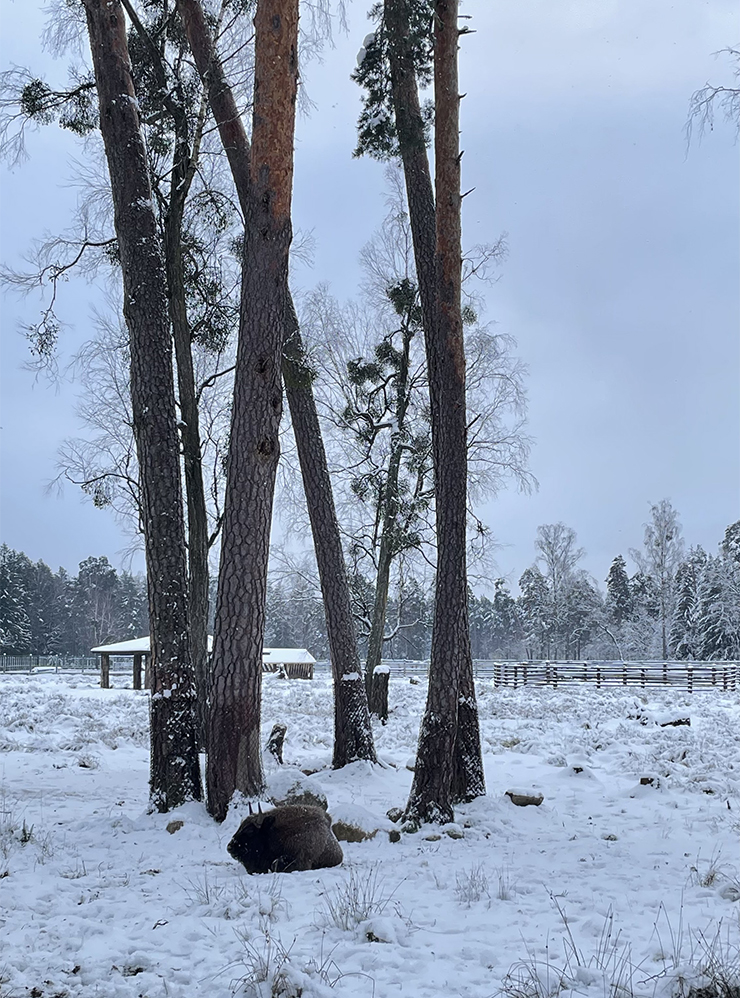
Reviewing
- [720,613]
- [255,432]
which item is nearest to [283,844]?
[255,432]

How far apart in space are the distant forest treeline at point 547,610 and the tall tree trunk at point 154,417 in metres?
→ 23.0

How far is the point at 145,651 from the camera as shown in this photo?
2808 cm

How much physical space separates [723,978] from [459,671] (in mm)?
4245

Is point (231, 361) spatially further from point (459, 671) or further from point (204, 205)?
point (459, 671)

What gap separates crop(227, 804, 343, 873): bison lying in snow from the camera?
499 cm

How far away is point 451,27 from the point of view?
23.9 feet

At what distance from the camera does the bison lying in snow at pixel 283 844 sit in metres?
4.99

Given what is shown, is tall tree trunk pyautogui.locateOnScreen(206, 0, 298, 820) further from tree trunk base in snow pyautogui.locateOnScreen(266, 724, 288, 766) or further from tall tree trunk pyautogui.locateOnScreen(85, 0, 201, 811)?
tree trunk base in snow pyautogui.locateOnScreen(266, 724, 288, 766)

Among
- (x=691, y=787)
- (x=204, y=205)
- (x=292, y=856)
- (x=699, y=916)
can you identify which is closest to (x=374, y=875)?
(x=292, y=856)

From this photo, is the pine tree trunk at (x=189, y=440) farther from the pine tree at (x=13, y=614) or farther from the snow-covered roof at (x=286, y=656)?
the pine tree at (x=13, y=614)

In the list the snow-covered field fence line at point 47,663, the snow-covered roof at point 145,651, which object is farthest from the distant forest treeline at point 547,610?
the snow-covered field fence line at point 47,663

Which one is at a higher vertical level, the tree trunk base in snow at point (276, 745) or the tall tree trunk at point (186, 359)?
the tall tree trunk at point (186, 359)

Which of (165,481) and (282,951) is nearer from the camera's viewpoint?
(282,951)

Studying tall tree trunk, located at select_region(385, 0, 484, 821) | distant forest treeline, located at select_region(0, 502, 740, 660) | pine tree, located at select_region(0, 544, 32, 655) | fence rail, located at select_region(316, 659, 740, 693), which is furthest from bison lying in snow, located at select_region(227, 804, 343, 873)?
pine tree, located at select_region(0, 544, 32, 655)
